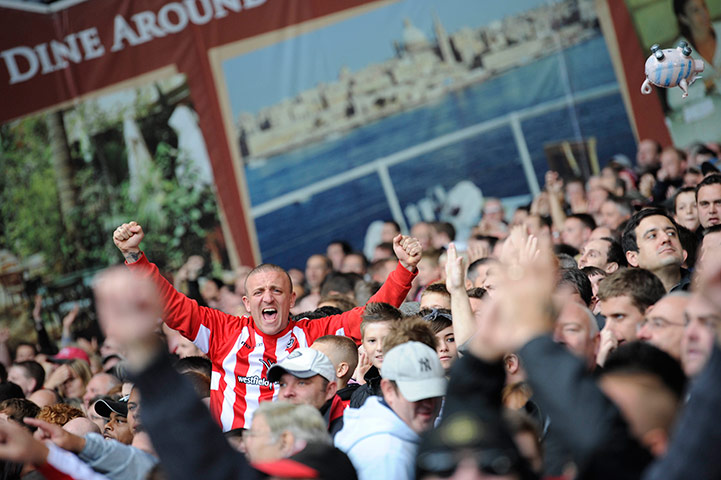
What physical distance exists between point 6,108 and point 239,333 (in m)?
7.78

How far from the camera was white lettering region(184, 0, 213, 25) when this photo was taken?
11.6 meters

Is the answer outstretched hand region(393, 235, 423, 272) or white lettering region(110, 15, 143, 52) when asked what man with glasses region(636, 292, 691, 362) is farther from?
white lettering region(110, 15, 143, 52)

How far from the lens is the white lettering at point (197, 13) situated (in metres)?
11.6

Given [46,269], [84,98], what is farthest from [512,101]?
[46,269]

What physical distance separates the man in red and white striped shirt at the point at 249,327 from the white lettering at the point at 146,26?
7.17m

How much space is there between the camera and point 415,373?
3428 millimetres

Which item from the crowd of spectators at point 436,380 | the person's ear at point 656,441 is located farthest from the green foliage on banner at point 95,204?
the person's ear at point 656,441

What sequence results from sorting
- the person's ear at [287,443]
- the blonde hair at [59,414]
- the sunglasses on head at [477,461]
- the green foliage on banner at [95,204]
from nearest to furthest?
1. the sunglasses on head at [477,461]
2. the person's ear at [287,443]
3. the blonde hair at [59,414]
4. the green foliage on banner at [95,204]

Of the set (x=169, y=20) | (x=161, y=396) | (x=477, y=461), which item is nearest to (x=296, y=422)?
(x=161, y=396)

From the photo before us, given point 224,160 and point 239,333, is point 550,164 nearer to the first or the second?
point 224,160

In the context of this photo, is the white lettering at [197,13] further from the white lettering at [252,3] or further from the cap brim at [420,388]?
the cap brim at [420,388]

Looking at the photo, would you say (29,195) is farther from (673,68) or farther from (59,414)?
(673,68)

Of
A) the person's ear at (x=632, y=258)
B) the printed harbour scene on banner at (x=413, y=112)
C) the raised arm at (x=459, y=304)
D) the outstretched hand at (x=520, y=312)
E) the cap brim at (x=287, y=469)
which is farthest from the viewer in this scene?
the printed harbour scene on banner at (x=413, y=112)

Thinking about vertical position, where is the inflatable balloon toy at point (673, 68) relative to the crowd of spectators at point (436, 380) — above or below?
above
